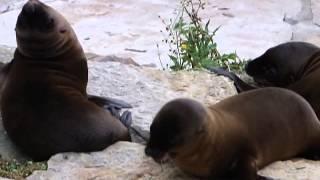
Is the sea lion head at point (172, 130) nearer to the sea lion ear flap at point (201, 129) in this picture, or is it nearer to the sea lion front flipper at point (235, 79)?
the sea lion ear flap at point (201, 129)

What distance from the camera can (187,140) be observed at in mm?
3184

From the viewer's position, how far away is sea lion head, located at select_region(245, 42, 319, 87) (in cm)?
516

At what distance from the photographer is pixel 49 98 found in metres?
4.04

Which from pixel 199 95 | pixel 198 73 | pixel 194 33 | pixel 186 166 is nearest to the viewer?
pixel 186 166

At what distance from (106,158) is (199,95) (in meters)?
0.94

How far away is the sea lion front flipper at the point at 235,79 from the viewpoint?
4730 mm

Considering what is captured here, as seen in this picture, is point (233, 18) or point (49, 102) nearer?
point (49, 102)

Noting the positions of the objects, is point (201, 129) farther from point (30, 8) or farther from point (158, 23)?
point (158, 23)

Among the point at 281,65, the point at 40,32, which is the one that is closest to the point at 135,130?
the point at 40,32

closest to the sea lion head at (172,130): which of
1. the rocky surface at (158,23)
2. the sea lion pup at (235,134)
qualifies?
the sea lion pup at (235,134)

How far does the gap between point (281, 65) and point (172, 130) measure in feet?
7.15

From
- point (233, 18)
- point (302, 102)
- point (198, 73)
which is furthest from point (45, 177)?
point (233, 18)

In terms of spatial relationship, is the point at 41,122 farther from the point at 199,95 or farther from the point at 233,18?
the point at 233,18

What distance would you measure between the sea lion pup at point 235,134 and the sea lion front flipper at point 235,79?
853 mm
